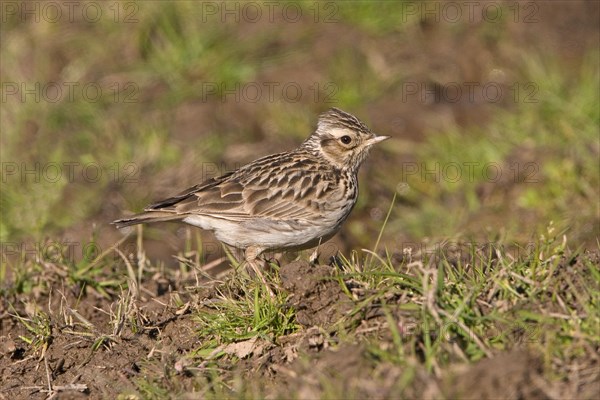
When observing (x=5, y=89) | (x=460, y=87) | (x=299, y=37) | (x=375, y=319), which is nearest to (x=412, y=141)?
(x=460, y=87)

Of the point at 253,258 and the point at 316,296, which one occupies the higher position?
the point at 316,296

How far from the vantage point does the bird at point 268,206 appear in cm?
764

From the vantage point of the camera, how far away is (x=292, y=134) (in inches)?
464

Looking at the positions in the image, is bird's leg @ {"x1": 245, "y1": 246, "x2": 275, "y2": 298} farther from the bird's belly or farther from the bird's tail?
the bird's tail

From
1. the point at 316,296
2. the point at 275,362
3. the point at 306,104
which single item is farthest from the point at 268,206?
the point at 306,104

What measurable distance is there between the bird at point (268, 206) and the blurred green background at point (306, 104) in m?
1.98

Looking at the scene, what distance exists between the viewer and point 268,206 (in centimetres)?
780

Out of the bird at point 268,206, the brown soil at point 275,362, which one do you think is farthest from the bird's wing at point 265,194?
the brown soil at point 275,362

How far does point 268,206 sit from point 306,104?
475cm

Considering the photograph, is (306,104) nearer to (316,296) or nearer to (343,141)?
(343,141)

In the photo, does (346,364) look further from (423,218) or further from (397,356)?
(423,218)

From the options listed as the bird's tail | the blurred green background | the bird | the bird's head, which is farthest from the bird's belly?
the blurred green background

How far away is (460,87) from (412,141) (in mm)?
1296

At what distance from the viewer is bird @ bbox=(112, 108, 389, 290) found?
7.64 meters
